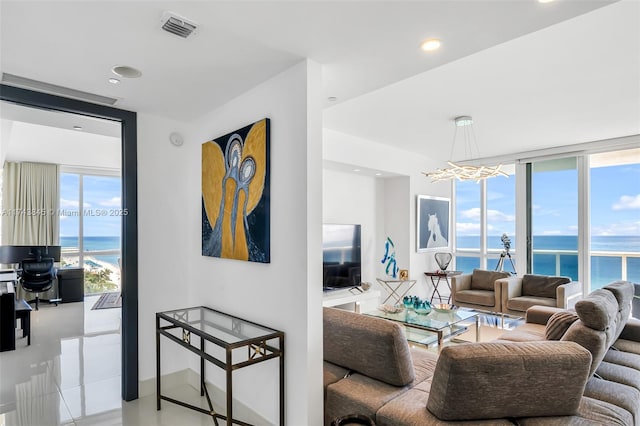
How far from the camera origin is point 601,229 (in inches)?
221

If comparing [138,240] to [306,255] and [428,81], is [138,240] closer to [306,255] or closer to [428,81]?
[306,255]

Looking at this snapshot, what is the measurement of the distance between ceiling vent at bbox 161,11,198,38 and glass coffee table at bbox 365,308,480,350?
10.4ft

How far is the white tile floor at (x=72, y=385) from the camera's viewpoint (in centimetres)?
266

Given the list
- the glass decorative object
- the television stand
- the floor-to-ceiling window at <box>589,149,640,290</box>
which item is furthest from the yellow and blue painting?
the floor-to-ceiling window at <box>589,149,640,290</box>

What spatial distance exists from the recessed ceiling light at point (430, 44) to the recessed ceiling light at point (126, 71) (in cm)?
181

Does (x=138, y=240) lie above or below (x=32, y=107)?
below

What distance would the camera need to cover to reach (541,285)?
512 cm

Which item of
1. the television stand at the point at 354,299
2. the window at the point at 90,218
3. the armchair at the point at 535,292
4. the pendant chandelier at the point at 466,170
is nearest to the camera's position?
the window at the point at 90,218

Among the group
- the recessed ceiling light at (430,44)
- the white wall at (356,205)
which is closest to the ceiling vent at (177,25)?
the recessed ceiling light at (430,44)

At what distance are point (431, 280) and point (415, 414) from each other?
528cm

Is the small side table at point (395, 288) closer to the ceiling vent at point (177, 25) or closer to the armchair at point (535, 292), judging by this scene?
the armchair at point (535, 292)

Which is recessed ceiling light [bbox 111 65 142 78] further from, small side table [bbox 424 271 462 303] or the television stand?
small side table [bbox 424 271 462 303]

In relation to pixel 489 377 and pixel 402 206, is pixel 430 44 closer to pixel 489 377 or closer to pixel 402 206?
pixel 489 377

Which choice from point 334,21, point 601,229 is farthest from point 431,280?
point 334,21
